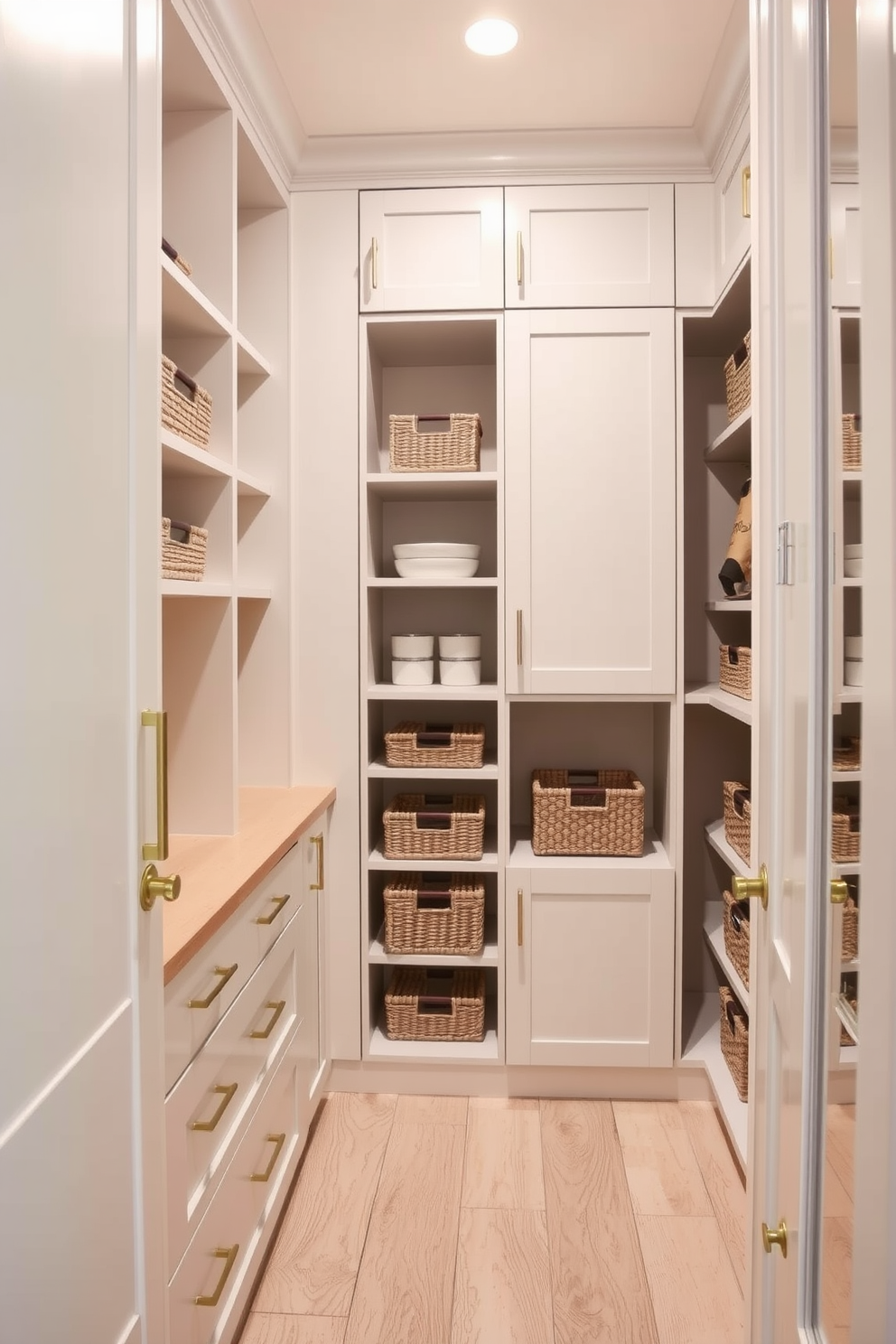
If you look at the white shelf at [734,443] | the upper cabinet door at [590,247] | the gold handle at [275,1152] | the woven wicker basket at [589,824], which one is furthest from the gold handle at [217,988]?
the upper cabinet door at [590,247]

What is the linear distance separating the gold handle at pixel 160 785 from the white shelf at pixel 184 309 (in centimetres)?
89

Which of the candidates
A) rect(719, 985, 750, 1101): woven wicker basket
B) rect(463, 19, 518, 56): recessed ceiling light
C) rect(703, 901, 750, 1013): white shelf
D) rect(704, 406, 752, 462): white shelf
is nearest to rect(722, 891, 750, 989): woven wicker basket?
rect(703, 901, 750, 1013): white shelf

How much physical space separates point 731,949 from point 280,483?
1732mm

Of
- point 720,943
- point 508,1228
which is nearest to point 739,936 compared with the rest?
point 720,943

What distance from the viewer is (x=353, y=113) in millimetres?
2328

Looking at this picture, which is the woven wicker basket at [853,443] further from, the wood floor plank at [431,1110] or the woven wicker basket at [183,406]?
the wood floor plank at [431,1110]

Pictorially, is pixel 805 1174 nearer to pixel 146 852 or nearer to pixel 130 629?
pixel 146 852

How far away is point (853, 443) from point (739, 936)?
5.96 feet

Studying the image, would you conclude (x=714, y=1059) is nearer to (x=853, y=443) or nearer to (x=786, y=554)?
(x=786, y=554)

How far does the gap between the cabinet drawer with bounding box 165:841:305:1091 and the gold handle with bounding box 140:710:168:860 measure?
0.96 feet

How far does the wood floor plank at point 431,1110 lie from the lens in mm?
2463

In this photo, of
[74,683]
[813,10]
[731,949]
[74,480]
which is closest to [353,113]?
[813,10]

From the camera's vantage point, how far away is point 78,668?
929mm

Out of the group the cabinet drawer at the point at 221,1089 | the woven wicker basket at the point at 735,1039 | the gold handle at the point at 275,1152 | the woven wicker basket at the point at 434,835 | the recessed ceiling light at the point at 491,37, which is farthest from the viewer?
the woven wicker basket at the point at 434,835
